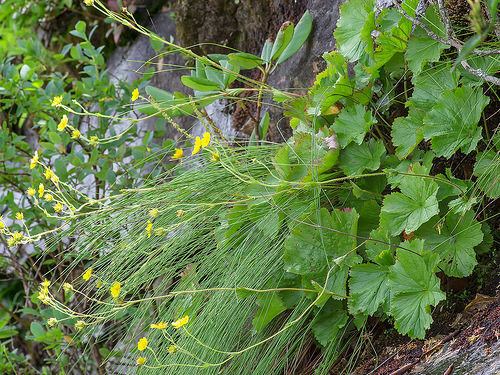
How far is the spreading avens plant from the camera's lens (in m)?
A: 1.53

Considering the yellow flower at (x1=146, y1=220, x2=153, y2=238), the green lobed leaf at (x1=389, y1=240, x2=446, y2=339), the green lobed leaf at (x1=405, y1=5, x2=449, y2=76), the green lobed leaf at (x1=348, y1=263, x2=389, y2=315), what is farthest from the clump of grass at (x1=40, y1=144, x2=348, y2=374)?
the green lobed leaf at (x1=405, y1=5, x2=449, y2=76)

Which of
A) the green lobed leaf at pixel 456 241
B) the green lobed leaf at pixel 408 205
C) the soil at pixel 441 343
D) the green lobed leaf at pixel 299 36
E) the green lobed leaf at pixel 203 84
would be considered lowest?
the soil at pixel 441 343

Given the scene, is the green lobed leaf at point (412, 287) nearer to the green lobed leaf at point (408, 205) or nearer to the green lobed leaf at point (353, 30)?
the green lobed leaf at point (408, 205)

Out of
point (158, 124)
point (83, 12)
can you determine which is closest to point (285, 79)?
point (158, 124)

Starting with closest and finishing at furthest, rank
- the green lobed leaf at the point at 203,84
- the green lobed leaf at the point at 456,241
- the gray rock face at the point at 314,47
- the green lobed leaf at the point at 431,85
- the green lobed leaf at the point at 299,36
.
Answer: the green lobed leaf at the point at 456,241, the green lobed leaf at the point at 431,85, the green lobed leaf at the point at 203,84, the green lobed leaf at the point at 299,36, the gray rock face at the point at 314,47

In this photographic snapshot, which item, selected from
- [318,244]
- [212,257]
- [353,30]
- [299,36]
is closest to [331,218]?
[318,244]

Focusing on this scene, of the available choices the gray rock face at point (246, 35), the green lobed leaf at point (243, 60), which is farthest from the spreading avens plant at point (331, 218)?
the gray rock face at point (246, 35)

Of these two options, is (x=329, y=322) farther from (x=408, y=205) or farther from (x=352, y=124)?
(x=352, y=124)

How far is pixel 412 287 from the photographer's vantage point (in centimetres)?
146

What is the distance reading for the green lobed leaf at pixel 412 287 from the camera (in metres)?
1.44

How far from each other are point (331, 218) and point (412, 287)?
0.26m

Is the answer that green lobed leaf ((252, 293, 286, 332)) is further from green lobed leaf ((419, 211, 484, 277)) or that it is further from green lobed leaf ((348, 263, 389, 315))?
green lobed leaf ((419, 211, 484, 277))

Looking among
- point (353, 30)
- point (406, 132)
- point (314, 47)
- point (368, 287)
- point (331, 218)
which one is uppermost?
point (353, 30)

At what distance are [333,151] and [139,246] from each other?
56cm
